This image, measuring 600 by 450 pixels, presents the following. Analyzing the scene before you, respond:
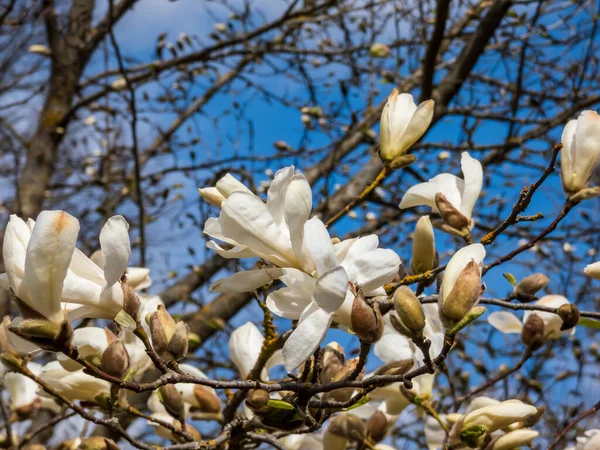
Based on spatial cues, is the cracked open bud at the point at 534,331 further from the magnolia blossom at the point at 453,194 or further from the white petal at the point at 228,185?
the white petal at the point at 228,185

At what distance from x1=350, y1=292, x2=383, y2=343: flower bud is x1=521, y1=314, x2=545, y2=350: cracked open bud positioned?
1.75 feet

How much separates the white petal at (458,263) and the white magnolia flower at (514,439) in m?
0.31

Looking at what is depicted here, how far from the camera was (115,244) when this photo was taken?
0.56m

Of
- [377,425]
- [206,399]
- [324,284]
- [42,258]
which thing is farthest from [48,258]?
[377,425]

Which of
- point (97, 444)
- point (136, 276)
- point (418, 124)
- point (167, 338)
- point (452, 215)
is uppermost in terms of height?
point (418, 124)

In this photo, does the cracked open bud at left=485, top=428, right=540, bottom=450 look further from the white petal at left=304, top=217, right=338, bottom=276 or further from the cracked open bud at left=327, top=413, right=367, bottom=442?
the white petal at left=304, top=217, right=338, bottom=276

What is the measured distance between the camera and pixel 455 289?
592 millimetres

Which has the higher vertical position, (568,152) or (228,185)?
(568,152)

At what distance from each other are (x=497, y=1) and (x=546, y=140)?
0.81 meters

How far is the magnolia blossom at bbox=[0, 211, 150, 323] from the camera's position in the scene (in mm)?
536

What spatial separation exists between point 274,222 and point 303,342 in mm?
138

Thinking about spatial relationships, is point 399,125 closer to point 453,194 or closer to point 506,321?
point 453,194

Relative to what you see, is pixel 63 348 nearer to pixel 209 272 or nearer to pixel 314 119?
pixel 209 272

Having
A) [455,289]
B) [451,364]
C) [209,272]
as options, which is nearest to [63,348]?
[455,289]
